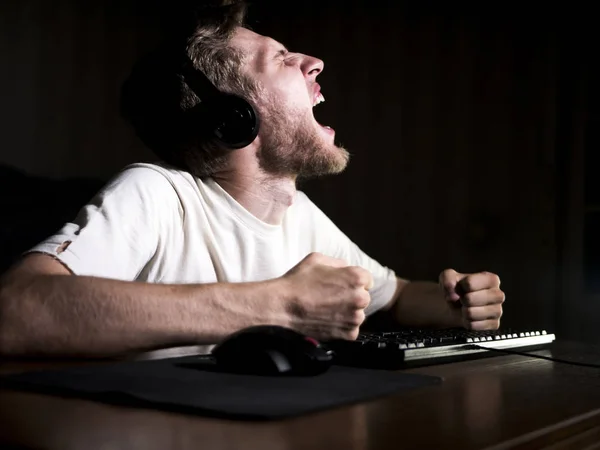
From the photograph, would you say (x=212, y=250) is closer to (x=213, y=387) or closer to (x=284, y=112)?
(x=284, y=112)

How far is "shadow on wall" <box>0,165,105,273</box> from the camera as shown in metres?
1.54

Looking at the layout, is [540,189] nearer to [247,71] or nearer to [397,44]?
[397,44]

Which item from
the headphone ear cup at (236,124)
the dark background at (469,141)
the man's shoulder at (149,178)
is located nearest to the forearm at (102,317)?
the man's shoulder at (149,178)

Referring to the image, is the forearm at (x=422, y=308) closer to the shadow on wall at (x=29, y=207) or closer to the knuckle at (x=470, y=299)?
the knuckle at (x=470, y=299)

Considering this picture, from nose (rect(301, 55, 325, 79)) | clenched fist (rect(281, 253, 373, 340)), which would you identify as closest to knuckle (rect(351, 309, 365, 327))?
clenched fist (rect(281, 253, 373, 340))

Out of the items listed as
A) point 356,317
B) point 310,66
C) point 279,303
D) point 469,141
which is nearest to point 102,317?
point 279,303

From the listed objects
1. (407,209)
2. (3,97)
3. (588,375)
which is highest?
(3,97)

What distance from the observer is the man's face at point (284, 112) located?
1569 millimetres

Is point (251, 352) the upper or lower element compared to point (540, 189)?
lower

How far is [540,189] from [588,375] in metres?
1.68

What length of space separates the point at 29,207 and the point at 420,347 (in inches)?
37.1

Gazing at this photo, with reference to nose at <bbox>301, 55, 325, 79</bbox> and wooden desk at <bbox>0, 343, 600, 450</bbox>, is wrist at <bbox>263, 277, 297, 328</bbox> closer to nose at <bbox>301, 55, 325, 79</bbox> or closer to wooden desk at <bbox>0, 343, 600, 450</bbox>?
wooden desk at <bbox>0, 343, 600, 450</bbox>

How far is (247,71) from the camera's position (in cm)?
157

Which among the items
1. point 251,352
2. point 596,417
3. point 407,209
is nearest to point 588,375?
point 596,417
